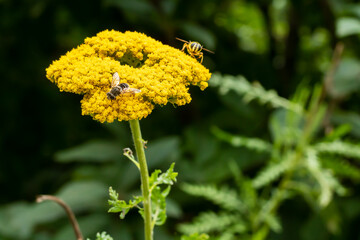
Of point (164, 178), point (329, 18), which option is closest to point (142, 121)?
point (329, 18)

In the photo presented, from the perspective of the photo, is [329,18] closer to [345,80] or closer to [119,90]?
[345,80]

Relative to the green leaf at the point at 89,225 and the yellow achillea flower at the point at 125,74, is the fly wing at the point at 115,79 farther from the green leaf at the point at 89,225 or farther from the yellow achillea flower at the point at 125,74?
the green leaf at the point at 89,225

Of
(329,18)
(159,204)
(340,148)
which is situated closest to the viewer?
(159,204)

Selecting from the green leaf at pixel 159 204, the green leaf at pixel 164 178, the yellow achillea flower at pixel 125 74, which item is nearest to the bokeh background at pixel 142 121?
the green leaf at pixel 159 204

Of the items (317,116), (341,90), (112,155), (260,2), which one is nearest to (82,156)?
(112,155)

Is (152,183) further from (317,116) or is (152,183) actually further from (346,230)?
(346,230)

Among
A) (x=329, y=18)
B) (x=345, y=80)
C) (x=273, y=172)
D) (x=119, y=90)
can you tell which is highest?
(x=329, y=18)
